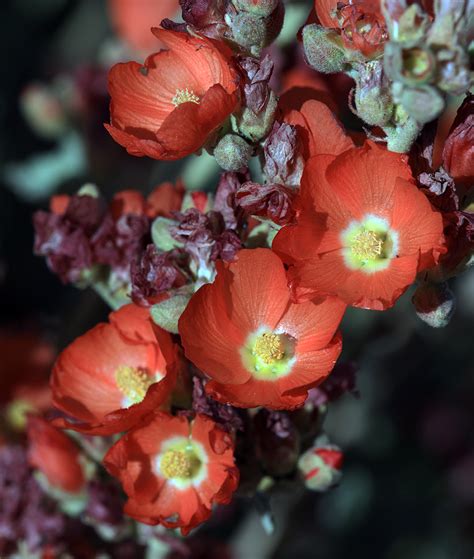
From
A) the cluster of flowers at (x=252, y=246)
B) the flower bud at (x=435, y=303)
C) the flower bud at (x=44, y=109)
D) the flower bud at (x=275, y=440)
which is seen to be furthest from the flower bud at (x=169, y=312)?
the flower bud at (x=44, y=109)

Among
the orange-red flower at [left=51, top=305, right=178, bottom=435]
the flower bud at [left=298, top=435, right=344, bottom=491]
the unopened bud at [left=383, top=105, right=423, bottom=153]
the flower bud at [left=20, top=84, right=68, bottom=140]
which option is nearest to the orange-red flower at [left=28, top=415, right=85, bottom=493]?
the orange-red flower at [left=51, top=305, right=178, bottom=435]

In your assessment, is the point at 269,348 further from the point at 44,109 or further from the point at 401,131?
the point at 44,109

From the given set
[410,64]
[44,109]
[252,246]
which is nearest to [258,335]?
[252,246]

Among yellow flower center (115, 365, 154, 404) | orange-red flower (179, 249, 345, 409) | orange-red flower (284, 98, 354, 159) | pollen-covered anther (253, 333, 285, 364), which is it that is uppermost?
orange-red flower (284, 98, 354, 159)

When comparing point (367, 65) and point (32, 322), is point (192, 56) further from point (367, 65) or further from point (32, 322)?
point (32, 322)

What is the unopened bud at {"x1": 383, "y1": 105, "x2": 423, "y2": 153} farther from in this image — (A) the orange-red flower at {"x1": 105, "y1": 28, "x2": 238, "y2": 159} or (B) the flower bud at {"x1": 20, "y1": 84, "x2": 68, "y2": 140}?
(B) the flower bud at {"x1": 20, "y1": 84, "x2": 68, "y2": 140}

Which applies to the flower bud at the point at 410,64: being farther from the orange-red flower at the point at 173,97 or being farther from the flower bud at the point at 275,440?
the flower bud at the point at 275,440
